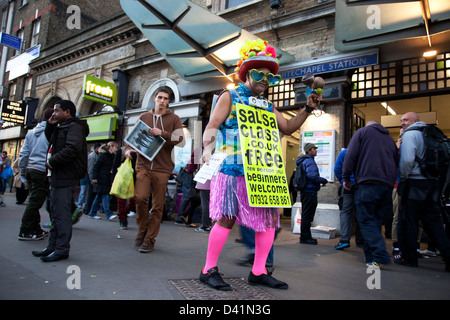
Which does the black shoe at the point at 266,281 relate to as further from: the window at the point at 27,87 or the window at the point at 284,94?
the window at the point at 27,87

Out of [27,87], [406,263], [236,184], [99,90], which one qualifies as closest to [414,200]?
[406,263]

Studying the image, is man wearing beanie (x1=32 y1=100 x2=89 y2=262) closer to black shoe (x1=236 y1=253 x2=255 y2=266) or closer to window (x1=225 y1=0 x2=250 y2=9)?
black shoe (x1=236 y1=253 x2=255 y2=266)

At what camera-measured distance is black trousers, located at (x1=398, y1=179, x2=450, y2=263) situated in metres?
4.14

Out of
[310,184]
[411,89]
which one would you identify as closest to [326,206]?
[310,184]

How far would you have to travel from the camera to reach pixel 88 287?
252 centimetres

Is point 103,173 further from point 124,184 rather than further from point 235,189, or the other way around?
point 235,189

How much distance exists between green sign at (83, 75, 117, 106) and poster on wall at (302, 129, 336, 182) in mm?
8828

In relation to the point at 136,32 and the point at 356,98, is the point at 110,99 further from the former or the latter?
the point at 356,98

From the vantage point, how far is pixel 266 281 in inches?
109

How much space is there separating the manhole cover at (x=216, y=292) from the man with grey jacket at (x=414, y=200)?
8.59 ft

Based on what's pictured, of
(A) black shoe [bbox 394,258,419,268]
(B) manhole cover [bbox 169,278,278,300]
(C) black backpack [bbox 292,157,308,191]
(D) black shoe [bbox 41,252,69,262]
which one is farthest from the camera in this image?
(C) black backpack [bbox 292,157,308,191]

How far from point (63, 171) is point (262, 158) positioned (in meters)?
2.23

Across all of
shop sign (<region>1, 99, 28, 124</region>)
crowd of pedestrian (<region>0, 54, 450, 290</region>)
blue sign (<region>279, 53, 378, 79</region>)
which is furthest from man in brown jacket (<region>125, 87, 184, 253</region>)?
shop sign (<region>1, 99, 28, 124</region>)

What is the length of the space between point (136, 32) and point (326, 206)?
35.1ft
